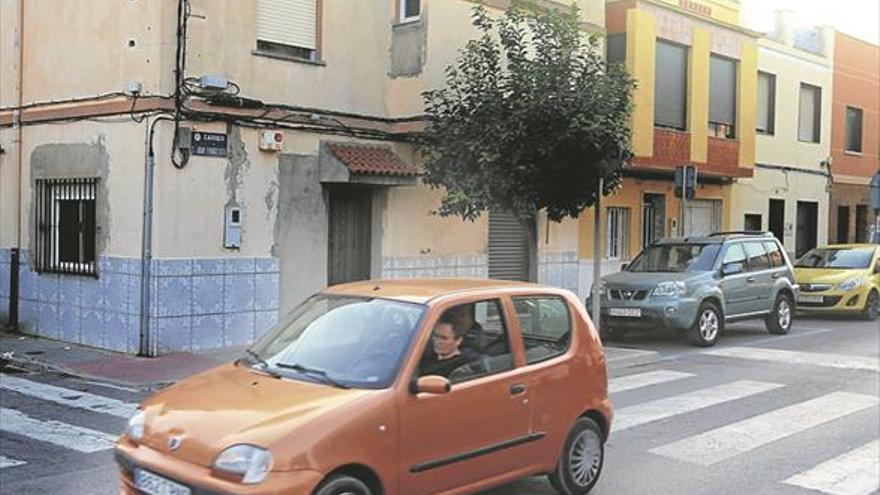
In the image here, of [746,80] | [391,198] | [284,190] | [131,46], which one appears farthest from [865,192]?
[131,46]

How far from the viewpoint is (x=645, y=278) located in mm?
14719

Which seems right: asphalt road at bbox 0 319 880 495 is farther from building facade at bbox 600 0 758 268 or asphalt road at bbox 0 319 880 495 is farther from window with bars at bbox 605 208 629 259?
building facade at bbox 600 0 758 268

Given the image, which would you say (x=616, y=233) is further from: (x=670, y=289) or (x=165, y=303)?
(x=165, y=303)

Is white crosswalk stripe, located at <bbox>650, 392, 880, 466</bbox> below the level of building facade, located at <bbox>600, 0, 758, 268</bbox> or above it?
below

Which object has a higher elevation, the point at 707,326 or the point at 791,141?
the point at 791,141

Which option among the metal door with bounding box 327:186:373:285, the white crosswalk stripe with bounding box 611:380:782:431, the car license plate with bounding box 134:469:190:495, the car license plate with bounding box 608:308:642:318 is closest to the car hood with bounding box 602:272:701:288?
the car license plate with bounding box 608:308:642:318

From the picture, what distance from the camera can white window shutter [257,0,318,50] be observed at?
13.1 metres

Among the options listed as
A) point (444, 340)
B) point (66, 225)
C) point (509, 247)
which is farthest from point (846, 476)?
point (66, 225)

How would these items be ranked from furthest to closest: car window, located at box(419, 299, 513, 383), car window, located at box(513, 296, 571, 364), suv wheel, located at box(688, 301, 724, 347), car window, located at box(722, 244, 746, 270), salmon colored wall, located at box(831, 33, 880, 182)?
salmon colored wall, located at box(831, 33, 880, 182) → car window, located at box(722, 244, 746, 270) → suv wheel, located at box(688, 301, 724, 347) → car window, located at box(513, 296, 571, 364) → car window, located at box(419, 299, 513, 383)

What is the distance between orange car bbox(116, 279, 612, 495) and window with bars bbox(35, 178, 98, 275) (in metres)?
7.99

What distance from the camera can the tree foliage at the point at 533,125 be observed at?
487 inches

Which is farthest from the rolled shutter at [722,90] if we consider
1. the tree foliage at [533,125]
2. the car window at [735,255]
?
the tree foliage at [533,125]

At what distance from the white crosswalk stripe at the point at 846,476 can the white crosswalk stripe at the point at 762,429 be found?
0.68 metres

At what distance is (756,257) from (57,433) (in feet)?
38.9
